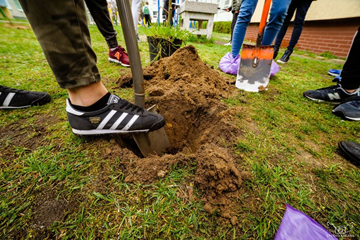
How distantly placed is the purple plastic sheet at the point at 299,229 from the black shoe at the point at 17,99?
7.03 feet

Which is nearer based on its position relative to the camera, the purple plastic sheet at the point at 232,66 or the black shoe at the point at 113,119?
the black shoe at the point at 113,119

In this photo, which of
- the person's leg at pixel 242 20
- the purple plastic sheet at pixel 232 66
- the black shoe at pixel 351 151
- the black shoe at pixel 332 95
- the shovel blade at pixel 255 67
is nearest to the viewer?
the black shoe at pixel 351 151

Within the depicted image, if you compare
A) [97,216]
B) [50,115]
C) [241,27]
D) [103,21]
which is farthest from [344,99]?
[103,21]

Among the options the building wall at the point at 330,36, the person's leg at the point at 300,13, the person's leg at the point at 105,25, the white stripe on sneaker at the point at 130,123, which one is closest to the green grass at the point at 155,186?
the white stripe on sneaker at the point at 130,123

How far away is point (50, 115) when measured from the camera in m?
1.42

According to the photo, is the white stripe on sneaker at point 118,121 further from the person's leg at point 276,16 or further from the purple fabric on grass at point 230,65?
the person's leg at point 276,16

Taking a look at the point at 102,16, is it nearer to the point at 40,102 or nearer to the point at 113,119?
the point at 40,102

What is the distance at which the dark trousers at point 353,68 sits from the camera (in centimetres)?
177

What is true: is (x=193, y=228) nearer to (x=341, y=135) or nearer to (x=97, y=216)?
(x=97, y=216)

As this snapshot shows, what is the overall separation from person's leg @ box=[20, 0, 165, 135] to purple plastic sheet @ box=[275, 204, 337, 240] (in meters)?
0.99

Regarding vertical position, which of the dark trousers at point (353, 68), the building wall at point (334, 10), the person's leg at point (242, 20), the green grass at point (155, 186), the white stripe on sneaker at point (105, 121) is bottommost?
the green grass at point (155, 186)

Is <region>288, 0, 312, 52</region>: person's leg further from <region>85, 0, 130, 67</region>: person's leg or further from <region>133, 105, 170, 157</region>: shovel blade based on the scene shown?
<region>133, 105, 170, 157</region>: shovel blade

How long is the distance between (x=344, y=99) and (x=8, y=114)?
3.70 m

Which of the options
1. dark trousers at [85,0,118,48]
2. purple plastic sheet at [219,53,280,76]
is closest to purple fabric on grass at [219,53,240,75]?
purple plastic sheet at [219,53,280,76]
